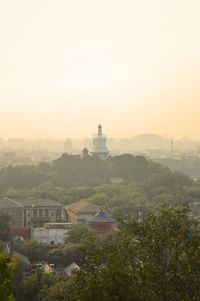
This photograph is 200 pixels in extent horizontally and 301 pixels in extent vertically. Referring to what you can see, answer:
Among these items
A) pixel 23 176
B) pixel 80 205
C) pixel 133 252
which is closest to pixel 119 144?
pixel 23 176

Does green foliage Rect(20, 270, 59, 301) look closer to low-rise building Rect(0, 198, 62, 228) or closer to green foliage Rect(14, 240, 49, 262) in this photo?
green foliage Rect(14, 240, 49, 262)

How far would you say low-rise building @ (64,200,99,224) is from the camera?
40.4 m

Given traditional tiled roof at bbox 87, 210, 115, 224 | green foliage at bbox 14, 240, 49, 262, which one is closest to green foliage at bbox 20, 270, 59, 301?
green foliage at bbox 14, 240, 49, 262

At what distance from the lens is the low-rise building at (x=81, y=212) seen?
40.4 metres

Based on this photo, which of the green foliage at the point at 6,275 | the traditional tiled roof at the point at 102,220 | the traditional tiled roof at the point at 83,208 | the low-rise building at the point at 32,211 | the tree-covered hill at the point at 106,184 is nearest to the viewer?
the green foliage at the point at 6,275

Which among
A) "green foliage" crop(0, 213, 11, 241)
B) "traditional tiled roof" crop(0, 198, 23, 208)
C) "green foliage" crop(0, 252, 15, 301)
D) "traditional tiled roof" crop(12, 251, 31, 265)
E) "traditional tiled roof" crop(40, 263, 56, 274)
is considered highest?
"green foliage" crop(0, 252, 15, 301)

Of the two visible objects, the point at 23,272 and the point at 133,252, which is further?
the point at 23,272

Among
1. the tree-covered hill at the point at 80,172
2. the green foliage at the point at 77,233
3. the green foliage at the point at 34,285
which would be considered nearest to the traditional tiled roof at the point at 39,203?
the green foliage at the point at 77,233

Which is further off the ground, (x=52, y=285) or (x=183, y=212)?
(x=183, y=212)

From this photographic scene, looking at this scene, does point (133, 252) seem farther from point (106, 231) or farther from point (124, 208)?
point (124, 208)

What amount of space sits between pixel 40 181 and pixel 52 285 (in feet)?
125

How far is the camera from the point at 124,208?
41469 mm

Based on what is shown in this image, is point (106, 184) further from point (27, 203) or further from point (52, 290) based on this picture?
point (52, 290)

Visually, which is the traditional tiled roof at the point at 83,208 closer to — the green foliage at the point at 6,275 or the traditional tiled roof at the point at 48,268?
the traditional tiled roof at the point at 48,268
